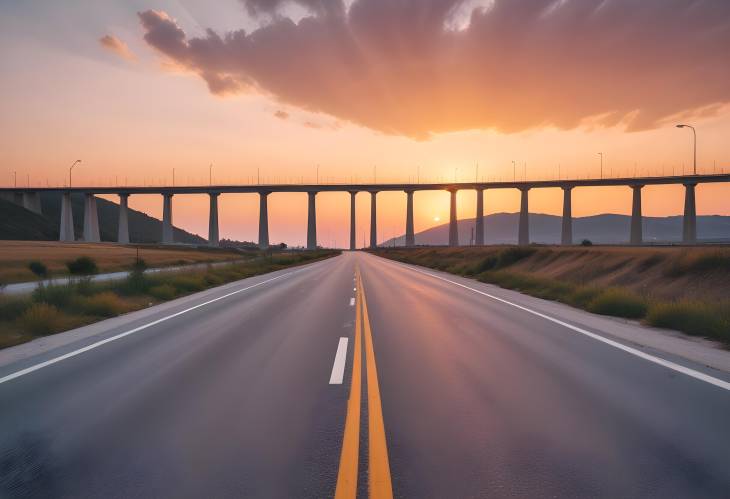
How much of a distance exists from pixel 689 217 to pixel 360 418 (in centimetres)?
11184

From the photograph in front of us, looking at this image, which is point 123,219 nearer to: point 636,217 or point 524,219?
point 524,219

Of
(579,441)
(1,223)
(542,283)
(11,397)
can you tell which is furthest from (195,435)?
(1,223)

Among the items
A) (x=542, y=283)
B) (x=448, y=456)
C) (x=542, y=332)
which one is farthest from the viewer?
(x=542, y=283)

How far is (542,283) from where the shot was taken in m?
21.6

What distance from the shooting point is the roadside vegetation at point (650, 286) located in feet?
36.6

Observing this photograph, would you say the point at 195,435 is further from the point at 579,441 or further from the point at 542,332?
the point at 542,332

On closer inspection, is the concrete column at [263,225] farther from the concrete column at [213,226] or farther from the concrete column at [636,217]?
the concrete column at [636,217]

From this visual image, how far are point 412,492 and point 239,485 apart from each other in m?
1.31

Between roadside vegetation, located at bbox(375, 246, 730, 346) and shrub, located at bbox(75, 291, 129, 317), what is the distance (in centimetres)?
1392

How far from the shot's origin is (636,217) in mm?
104375

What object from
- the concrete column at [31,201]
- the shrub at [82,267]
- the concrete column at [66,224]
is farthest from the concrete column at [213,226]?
the shrub at [82,267]

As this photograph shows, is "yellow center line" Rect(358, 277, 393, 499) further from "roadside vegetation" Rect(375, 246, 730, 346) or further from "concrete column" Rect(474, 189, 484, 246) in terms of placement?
"concrete column" Rect(474, 189, 484, 246)

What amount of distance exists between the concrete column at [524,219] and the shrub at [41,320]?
360ft

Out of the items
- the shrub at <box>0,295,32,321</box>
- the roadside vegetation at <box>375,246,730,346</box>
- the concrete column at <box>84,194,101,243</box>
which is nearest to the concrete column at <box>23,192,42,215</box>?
the concrete column at <box>84,194,101,243</box>
